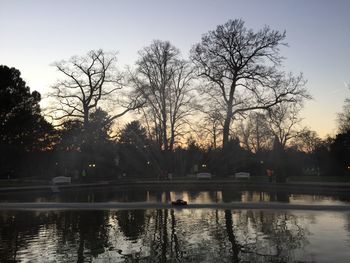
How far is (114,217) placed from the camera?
16.2 m

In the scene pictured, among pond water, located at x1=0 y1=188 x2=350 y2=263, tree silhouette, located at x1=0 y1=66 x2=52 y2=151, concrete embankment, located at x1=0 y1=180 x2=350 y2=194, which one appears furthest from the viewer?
tree silhouette, located at x1=0 y1=66 x2=52 y2=151

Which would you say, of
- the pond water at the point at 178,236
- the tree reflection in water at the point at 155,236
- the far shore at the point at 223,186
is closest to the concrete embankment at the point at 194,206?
the pond water at the point at 178,236

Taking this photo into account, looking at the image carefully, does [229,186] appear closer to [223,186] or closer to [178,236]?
[223,186]

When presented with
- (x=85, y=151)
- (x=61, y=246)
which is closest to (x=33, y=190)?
(x=85, y=151)

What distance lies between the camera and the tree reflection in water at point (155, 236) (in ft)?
30.8

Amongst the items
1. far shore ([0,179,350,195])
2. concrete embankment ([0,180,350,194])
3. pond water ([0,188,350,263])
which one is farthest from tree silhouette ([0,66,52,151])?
pond water ([0,188,350,263])

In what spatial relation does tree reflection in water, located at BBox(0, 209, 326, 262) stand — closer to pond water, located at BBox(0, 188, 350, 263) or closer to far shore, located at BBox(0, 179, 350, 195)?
pond water, located at BBox(0, 188, 350, 263)

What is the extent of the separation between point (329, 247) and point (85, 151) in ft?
140

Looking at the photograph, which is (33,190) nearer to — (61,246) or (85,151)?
(85,151)

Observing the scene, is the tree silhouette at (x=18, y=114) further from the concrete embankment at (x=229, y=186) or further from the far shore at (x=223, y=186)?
the concrete embankment at (x=229, y=186)

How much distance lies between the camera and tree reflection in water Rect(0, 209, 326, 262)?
9.38 meters

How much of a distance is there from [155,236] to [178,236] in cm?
67

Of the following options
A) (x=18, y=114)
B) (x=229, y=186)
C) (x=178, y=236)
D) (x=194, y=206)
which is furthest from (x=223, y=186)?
(x=18, y=114)

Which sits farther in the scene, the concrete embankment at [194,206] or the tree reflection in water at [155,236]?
the concrete embankment at [194,206]
